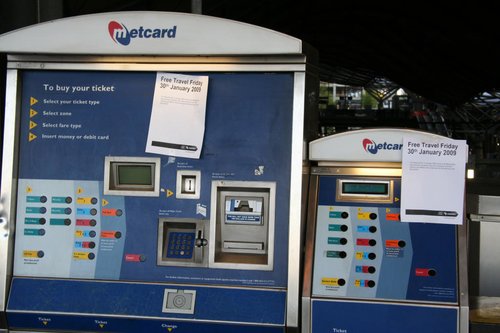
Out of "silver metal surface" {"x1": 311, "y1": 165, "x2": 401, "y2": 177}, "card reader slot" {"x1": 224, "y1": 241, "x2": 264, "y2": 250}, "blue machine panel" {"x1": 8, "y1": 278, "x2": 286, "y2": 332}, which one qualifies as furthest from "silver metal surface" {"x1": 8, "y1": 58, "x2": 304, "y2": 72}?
"blue machine panel" {"x1": 8, "y1": 278, "x2": 286, "y2": 332}

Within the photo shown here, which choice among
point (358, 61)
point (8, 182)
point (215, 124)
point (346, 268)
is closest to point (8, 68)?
point (8, 182)

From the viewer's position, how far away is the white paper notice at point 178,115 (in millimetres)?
3672

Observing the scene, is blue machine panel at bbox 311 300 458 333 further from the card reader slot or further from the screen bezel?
the screen bezel

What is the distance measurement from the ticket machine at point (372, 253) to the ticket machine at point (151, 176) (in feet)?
0.68

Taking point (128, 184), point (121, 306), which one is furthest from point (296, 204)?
point (121, 306)

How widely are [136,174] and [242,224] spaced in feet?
2.05

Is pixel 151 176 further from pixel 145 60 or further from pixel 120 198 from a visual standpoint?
pixel 145 60

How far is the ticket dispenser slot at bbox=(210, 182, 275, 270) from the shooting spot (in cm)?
361

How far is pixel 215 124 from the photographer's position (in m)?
3.69

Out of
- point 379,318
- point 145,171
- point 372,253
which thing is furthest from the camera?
point 145,171

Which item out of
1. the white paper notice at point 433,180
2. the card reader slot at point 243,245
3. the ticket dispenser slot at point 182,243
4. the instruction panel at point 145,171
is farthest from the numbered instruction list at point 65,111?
the white paper notice at point 433,180

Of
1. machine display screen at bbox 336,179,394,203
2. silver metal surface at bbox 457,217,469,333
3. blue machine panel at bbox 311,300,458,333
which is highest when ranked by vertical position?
machine display screen at bbox 336,179,394,203

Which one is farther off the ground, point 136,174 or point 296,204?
point 136,174

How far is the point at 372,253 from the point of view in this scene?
11.9 feet
